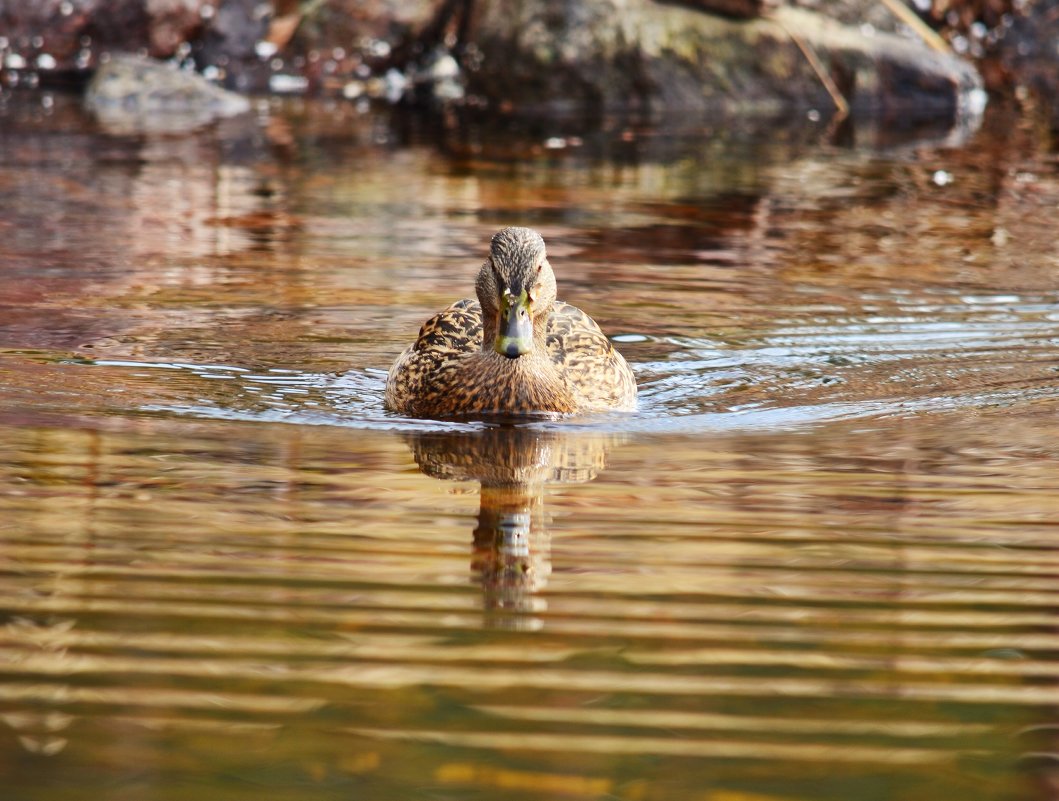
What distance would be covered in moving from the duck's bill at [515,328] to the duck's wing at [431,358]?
17.5 inches

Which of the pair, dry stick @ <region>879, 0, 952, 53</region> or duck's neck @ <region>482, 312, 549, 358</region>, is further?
dry stick @ <region>879, 0, 952, 53</region>

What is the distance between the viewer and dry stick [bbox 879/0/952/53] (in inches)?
909

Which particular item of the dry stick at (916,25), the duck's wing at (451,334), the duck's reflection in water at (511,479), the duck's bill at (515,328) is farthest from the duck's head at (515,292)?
the dry stick at (916,25)

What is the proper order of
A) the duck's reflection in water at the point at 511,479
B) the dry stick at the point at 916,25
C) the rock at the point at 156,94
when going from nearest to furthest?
the duck's reflection in water at the point at 511,479, the rock at the point at 156,94, the dry stick at the point at 916,25

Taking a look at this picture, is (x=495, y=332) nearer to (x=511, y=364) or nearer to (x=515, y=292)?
(x=511, y=364)

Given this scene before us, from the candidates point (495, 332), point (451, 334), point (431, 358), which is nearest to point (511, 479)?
point (495, 332)

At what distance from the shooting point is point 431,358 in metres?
8.64

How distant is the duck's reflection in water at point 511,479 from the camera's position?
5391 mm

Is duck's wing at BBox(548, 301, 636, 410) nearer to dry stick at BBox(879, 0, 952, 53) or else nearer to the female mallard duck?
the female mallard duck

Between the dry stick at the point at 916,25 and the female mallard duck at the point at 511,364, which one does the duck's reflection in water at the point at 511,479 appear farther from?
the dry stick at the point at 916,25

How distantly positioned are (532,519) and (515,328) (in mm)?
1795

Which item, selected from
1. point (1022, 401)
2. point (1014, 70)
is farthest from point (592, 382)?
point (1014, 70)

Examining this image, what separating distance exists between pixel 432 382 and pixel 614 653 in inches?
153

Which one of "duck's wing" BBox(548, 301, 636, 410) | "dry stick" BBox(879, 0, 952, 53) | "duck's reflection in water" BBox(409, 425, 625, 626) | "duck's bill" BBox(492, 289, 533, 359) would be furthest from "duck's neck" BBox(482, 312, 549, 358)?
"dry stick" BBox(879, 0, 952, 53)
